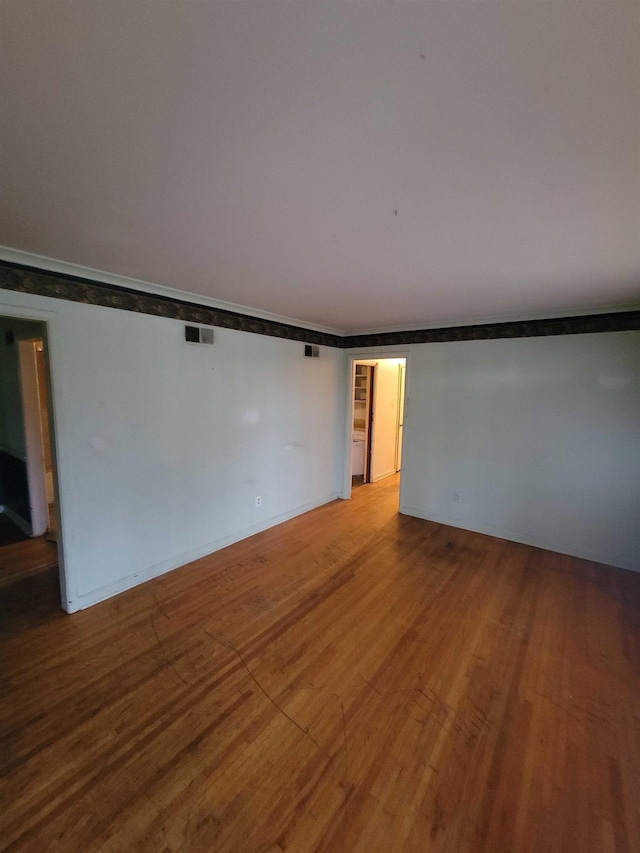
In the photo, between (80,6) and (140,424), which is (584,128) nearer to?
(80,6)

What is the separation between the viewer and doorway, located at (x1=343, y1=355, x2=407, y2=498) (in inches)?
219

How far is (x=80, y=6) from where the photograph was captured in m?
0.68

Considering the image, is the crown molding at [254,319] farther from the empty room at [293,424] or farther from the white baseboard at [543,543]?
the white baseboard at [543,543]

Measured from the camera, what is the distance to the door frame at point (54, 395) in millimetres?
2098

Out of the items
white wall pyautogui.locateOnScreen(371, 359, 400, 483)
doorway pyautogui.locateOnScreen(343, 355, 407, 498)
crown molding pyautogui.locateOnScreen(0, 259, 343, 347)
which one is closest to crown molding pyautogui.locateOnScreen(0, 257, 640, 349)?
crown molding pyautogui.locateOnScreen(0, 259, 343, 347)

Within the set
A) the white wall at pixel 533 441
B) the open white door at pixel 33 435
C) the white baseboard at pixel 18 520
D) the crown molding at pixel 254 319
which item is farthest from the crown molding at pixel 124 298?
the white baseboard at pixel 18 520

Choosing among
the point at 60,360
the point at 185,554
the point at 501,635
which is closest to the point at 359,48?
the point at 60,360

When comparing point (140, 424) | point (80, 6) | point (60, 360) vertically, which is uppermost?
point (80, 6)

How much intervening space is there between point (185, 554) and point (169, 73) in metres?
3.16

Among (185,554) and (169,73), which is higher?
(169,73)

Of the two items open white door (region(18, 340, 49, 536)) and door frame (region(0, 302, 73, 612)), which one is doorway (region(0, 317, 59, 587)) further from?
door frame (region(0, 302, 73, 612))

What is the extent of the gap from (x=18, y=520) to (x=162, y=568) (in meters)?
2.32

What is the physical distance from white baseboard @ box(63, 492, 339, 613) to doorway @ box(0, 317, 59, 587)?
100 centimetres

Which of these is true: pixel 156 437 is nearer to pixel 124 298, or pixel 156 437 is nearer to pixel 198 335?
pixel 198 335
